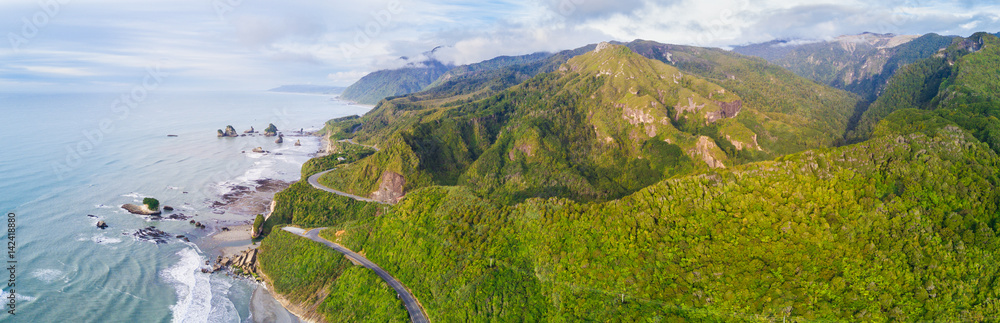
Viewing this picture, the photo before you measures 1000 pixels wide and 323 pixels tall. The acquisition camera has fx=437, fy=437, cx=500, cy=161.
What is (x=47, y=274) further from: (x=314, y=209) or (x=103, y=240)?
(x=314, y=209)

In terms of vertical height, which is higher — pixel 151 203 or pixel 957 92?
pixel 957 92

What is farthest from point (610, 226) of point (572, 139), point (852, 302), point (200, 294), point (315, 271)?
point (572, 139)

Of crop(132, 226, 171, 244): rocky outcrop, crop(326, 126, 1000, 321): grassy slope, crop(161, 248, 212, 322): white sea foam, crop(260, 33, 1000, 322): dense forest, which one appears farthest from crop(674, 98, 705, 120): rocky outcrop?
crop(132, 226, 171, 244): rocky outcrop

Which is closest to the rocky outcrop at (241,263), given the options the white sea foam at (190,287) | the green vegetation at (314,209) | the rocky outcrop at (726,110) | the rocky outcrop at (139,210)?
the white sea foam at (190,287)

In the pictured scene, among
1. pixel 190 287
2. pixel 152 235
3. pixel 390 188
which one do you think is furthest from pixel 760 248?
pixel 152 235

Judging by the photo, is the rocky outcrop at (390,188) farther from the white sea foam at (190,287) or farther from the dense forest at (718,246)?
the white sea foam at (190,287)

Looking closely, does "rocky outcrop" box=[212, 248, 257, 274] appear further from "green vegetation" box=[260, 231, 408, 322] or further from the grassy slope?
the grassy slope

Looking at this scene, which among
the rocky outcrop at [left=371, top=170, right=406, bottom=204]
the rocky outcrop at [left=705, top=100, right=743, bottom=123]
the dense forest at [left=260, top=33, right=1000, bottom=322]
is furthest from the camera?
the rocky outcrop at [left=705, top=100, right=743, bottom=123]
